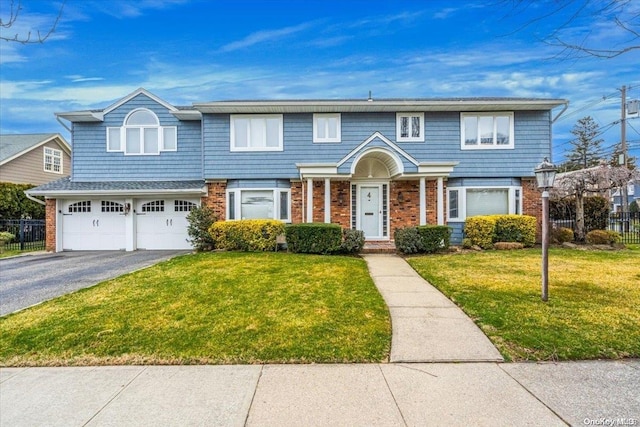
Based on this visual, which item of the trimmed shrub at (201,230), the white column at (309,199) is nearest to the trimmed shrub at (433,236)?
the white column at (309,199)

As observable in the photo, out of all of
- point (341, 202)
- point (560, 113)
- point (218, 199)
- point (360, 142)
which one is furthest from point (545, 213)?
point (218, 199)

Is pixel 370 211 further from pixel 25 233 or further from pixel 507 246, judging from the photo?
pixel 25 233

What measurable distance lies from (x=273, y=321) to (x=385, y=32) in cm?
904

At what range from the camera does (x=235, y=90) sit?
18.6 m

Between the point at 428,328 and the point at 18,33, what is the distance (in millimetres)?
5651

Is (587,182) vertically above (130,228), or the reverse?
(587,182)

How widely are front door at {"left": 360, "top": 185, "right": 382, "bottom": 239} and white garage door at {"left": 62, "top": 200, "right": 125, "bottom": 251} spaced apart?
9.68m

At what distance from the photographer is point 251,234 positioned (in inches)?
463

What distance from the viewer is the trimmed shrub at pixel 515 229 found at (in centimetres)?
1229

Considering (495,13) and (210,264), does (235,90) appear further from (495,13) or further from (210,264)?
(495,13)

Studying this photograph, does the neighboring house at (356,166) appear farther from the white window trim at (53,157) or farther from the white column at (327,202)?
the white window trim at (53,157)

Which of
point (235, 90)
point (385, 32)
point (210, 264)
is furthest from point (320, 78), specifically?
point (210, 264)

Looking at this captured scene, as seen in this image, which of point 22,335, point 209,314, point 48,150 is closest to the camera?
point 22,335

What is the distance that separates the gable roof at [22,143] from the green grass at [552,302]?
23.2 m
